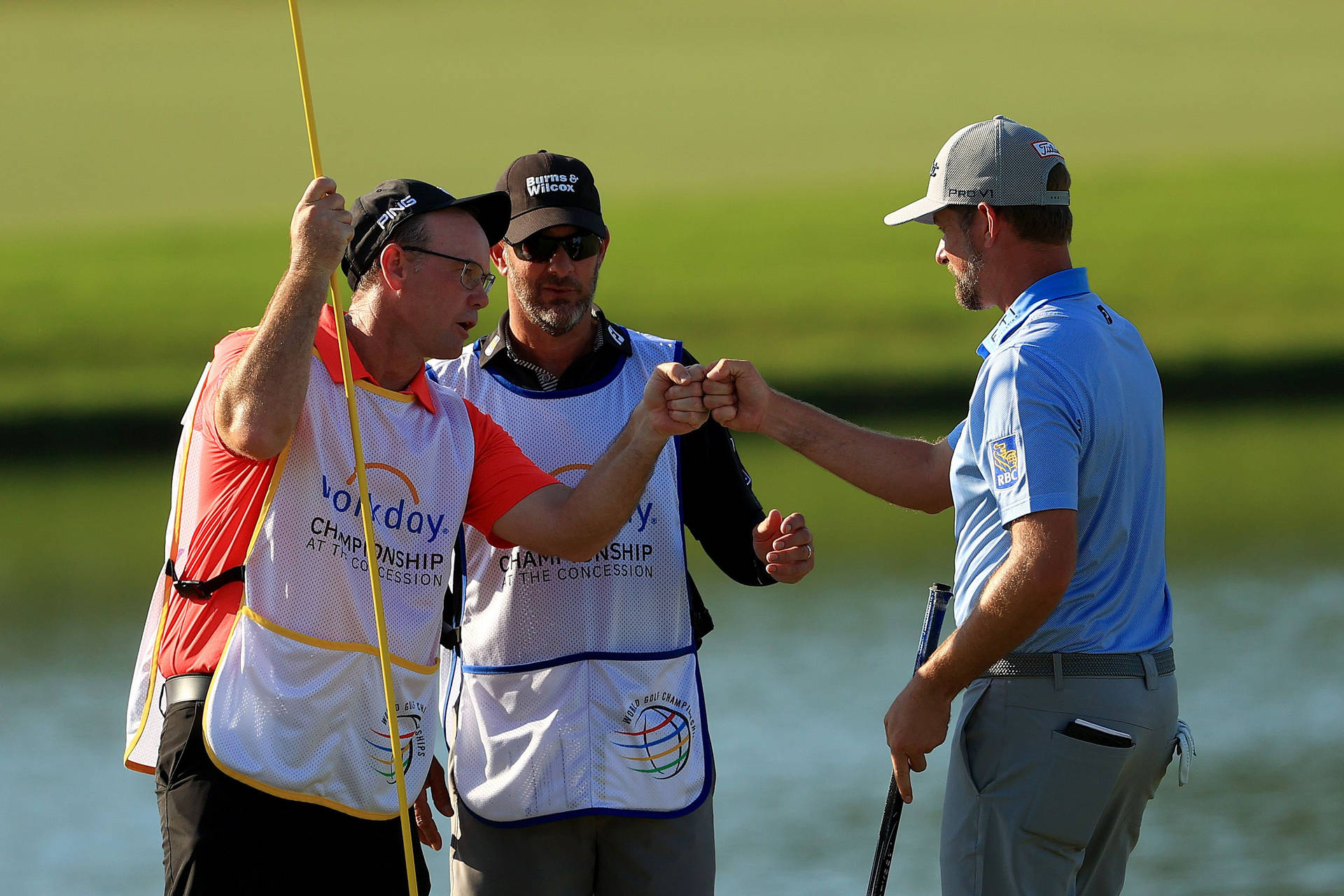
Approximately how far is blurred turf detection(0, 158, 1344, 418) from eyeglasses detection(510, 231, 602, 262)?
1519 centimetres

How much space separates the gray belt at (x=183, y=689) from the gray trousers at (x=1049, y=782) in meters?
1.25

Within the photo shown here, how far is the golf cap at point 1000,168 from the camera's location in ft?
9.27

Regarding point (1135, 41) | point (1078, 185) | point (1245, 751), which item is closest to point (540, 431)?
point (1245, 751)

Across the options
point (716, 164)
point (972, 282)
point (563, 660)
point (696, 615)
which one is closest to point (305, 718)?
point (563, 660)

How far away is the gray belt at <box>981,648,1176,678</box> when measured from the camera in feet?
8.84

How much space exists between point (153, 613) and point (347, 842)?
489 millimetres

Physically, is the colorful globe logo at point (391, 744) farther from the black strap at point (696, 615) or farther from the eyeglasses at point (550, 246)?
the eyeglasses at point (550, 246)

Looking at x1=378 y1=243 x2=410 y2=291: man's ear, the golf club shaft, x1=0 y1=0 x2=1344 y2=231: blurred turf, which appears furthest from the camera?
x1=0 y1=0 x2=1344 y2=231: blurred turf

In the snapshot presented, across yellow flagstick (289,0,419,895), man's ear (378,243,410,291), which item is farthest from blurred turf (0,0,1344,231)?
yellow flagstick (289,0,419,895)

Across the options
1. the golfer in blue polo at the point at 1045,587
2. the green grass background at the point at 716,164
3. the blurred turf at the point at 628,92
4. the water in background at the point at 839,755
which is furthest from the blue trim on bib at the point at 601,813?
the blurred turf at the point at 628,92

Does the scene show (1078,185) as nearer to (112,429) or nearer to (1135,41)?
(1135,41)

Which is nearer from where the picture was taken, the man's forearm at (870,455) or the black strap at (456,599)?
the black strap at (456,599)

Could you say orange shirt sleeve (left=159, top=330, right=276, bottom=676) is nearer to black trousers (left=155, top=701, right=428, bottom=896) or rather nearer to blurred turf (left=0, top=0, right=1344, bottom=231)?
black trousers (left=155, top=701, right=428, bottom=896)

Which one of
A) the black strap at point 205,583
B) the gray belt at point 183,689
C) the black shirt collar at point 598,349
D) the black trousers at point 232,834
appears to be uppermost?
the black shirt collar at point 598,349
